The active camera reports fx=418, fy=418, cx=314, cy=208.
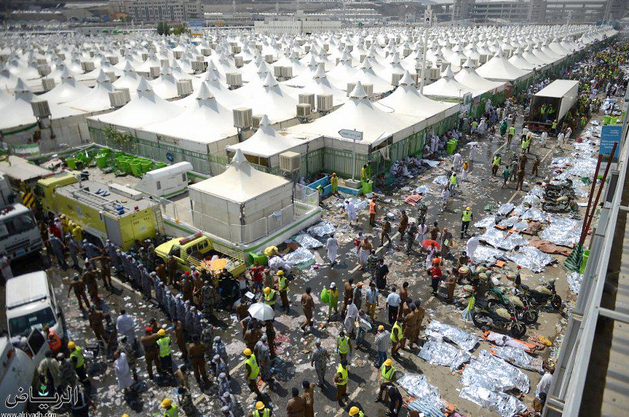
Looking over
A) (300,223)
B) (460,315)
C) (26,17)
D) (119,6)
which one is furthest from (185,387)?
(119,6)

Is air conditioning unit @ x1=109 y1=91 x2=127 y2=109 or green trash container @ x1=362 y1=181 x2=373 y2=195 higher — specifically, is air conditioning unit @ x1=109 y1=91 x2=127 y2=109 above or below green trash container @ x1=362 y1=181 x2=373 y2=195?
above

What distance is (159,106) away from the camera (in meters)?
24.8

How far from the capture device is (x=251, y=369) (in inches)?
340

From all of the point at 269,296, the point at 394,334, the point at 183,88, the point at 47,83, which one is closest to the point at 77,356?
the point at 269,296

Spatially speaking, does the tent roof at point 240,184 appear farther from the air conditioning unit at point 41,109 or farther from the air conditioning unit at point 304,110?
the air conditioning unit at point 41,109

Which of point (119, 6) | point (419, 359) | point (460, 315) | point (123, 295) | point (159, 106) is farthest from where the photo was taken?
point (119, 6)

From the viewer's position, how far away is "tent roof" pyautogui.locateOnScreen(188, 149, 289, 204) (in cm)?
1435

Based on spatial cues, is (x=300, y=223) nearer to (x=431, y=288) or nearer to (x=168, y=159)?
(x=431, y=288)

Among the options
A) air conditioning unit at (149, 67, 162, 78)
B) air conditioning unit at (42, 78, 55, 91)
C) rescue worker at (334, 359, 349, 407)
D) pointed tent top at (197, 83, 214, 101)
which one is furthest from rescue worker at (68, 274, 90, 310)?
air conditioning unit at (149, 67, 162, 78)

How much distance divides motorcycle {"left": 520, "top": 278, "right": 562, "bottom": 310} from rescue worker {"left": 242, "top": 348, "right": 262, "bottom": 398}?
7.70 m

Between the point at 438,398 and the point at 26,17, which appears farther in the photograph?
the point at 26,17

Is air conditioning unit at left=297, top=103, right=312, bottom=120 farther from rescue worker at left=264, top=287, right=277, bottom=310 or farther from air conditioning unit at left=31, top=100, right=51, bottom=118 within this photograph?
rescue worker at left=264, top=287, right=277, bottom=310

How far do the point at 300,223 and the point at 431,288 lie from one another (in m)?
5.64

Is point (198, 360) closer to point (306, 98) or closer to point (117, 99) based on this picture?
point (306, 98)
